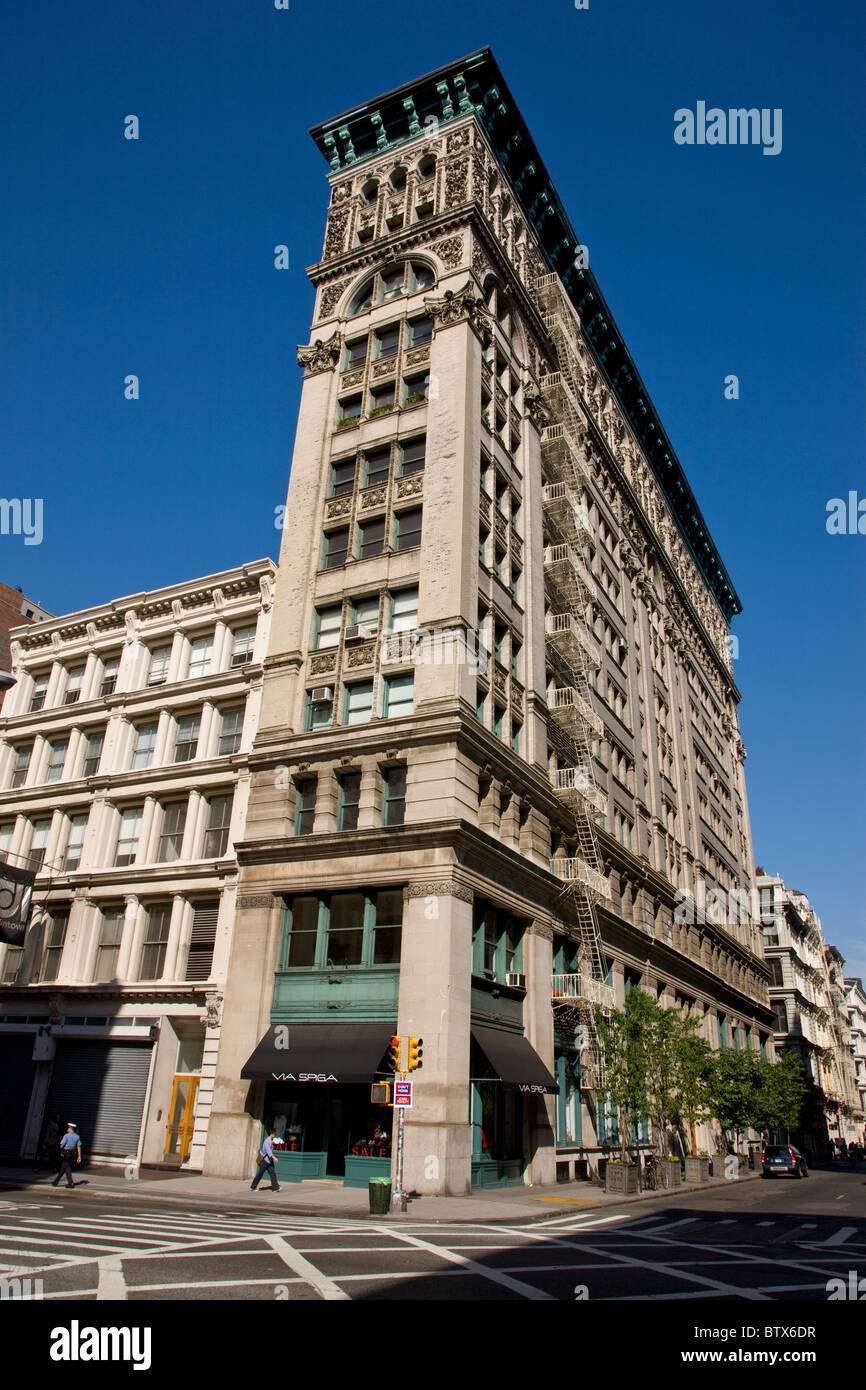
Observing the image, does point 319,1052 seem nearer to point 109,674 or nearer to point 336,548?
point 336,548

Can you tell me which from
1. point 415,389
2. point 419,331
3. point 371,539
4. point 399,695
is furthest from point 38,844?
point 419,331

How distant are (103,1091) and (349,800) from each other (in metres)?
13.5

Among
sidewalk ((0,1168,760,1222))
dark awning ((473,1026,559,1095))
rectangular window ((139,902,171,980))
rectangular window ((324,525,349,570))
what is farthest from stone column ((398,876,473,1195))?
rectangular window ((324,525,349,570))

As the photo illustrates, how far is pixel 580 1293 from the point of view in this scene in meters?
11.1

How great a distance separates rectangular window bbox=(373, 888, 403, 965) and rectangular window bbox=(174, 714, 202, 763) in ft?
38.2

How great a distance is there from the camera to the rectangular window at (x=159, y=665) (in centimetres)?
3892

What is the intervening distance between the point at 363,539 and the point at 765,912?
79.8m

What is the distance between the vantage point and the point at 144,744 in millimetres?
38031

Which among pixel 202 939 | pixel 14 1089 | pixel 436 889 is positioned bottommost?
pixel 14 1089

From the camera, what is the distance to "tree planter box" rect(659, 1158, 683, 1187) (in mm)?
32938

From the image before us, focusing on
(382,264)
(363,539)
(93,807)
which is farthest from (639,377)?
(93,807)

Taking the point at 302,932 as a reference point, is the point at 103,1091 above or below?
below

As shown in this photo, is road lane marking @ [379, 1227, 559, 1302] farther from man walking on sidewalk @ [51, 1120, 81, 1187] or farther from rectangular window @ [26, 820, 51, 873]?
rectangular window @ [26, 820, 51, 873]
